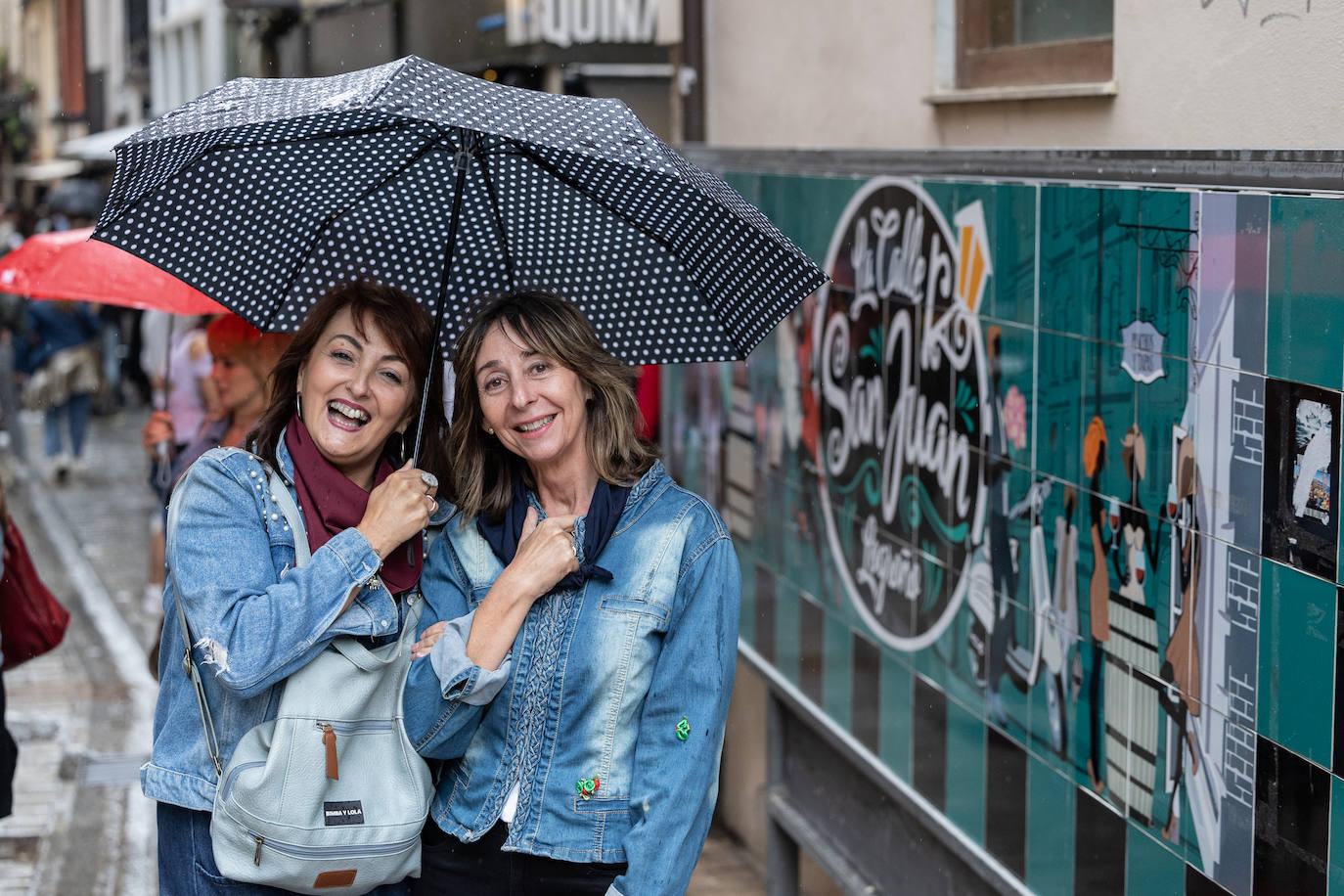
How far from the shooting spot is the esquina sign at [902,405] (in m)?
4.25

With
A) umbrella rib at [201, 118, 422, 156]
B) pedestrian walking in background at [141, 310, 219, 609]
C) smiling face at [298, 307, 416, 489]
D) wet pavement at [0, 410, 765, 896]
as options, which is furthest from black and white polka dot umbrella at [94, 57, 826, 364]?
pedestrian walking in background at [141, 310, 219, 609]

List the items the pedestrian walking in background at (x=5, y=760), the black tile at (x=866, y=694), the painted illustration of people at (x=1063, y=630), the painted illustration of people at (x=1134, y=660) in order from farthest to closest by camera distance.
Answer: the black tile at (x=866, y=694)
the pedestrian walking in background at (x=5, y=760)
the painted illustration of people at (x=1063, y=630)
the painted illustration of people at (x=1134, y=660)

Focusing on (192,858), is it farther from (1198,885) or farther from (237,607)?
(1198,885)

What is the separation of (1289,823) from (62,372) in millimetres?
13504

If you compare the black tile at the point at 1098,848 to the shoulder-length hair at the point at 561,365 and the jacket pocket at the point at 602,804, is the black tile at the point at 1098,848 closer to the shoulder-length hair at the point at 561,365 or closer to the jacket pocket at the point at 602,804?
the jacket pocket at the point at 602,804

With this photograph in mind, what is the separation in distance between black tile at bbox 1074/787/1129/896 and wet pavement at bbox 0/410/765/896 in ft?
10.7

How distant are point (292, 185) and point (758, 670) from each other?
11.1 ft

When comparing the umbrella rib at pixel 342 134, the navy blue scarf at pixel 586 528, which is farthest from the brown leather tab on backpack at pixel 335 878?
the umbrella rib at pixel 342 134

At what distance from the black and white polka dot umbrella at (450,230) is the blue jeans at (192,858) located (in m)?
0.98

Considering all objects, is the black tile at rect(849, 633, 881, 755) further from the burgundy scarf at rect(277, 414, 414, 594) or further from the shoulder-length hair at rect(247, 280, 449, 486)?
the burgundy scarf at rect(277, 414, 414, 594)

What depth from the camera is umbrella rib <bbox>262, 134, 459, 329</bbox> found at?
3.25 metres

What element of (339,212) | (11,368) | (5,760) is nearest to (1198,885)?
(339,212)

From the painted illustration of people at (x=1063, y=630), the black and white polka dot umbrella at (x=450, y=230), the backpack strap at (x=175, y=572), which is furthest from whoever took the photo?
the painted illustration of people at (x=1063, y=630)

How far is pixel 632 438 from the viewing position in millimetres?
2934
